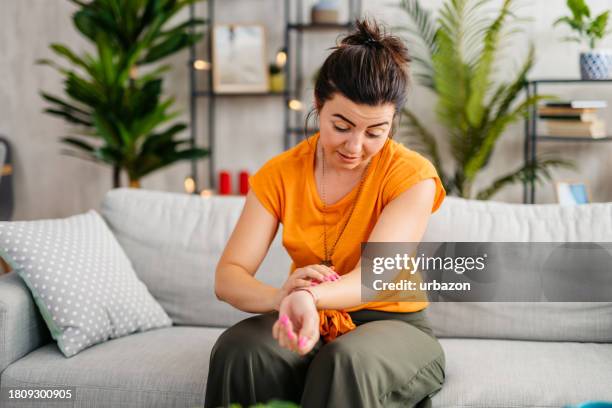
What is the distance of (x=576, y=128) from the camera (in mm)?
3416

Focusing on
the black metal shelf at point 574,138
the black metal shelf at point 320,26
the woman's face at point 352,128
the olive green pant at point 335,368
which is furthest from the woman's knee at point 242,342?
the black metal shelf at point 320,26

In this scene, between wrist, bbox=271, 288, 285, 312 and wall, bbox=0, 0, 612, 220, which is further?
wall, bbox=0, 0, 612, 220

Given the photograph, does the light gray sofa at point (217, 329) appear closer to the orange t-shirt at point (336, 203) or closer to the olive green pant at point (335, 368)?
the olive green pant at point (335, 368)

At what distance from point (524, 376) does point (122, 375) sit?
97cm

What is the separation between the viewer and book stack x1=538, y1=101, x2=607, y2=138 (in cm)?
338

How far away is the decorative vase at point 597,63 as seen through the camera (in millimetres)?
3322

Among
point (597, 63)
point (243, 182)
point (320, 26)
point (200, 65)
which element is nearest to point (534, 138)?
point (597, 63)

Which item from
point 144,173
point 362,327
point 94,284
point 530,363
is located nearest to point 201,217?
point 94,284

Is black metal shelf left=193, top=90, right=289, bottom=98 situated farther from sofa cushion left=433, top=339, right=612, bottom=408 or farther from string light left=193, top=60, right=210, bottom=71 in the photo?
sofa cushion left=433, top=339, right=612, bottom=408

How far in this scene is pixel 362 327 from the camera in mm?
1529

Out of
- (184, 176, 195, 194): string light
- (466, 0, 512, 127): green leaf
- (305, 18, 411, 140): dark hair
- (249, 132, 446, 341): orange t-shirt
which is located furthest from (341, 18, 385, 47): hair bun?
(184, 176, 195, 194): string light

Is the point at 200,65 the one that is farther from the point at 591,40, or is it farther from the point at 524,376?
the point at 524,376

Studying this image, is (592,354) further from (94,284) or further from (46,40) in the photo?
(46,40)

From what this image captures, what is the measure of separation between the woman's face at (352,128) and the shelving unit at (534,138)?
2.02m
